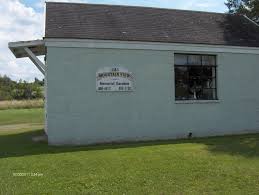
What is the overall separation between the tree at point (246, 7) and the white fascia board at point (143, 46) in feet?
31.1

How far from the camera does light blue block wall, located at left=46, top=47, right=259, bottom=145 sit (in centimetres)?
1504

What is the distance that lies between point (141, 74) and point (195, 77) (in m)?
2.48

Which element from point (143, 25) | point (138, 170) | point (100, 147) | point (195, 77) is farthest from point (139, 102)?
point (138, 170)

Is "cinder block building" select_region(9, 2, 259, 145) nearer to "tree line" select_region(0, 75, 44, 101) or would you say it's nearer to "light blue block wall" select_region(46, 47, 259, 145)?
"light blue block wall" select_region(46, 47, 259, 145)

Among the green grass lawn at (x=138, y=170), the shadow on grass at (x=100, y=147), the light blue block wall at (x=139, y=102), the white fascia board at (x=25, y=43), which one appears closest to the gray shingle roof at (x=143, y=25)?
the light blue block wall at (x=139, y=102)

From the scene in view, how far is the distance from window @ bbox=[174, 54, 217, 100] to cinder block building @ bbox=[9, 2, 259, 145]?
4 centimetres

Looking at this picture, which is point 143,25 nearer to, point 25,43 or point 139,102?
point 139,102

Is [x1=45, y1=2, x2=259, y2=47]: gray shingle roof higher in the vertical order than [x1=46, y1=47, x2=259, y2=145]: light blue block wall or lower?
higher

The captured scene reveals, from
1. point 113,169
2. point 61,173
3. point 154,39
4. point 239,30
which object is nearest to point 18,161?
point 61,173

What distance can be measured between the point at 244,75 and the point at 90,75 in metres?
6.77

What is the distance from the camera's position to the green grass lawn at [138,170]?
864cm

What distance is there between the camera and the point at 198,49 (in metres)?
16.9

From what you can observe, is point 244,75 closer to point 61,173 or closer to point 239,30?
point 239,30

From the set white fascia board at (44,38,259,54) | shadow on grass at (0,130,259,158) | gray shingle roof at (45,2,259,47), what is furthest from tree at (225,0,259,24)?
shadow on grass at (0,130,259,158)
